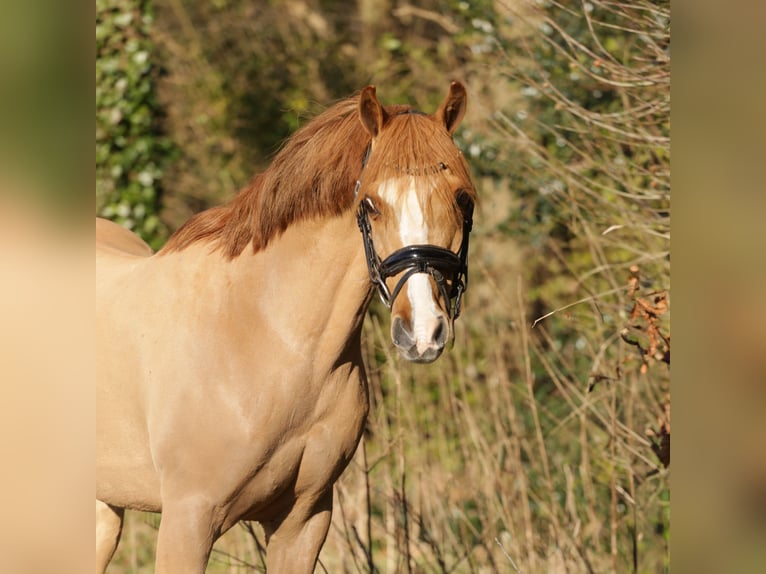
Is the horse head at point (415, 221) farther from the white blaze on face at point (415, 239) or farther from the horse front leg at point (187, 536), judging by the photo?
the horse front leg at point (187, 536)

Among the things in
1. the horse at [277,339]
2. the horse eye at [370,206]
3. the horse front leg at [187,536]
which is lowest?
the horse front leg at [187,536]

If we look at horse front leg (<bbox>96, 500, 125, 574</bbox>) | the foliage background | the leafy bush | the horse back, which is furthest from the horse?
the leafy bush

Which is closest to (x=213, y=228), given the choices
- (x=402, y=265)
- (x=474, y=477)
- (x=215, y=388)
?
(x=215, y=388)

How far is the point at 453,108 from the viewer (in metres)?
2.65

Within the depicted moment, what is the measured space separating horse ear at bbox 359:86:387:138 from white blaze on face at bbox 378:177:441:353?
22 cm

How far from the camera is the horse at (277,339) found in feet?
8.13

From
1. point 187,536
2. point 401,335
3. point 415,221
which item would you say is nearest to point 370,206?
point 415,221

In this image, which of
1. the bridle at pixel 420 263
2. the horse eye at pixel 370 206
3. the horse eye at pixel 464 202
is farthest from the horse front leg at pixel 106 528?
the horse eye at pixel 464 202

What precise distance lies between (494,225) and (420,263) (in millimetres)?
4577

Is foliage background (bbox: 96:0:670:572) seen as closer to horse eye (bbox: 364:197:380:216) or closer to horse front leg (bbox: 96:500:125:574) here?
horse front leg (bbox: 96:500:125:574)

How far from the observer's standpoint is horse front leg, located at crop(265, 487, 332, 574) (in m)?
2.89

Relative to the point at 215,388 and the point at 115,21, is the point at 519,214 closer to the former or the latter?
the point at 115,21

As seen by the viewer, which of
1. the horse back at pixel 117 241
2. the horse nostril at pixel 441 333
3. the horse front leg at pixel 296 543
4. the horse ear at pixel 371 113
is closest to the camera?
the horse nostril at pixel 441 333

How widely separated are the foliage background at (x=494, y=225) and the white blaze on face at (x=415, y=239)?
2.22 feet
